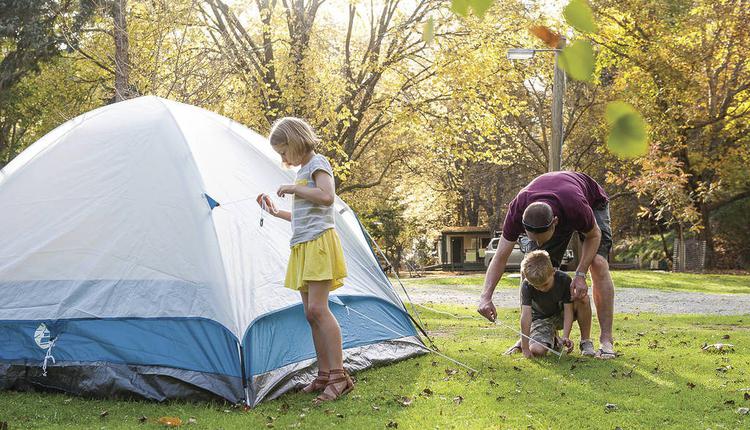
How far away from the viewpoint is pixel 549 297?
604 centimetres

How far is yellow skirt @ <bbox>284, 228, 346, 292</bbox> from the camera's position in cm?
474

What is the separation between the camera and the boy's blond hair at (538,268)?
5695 mm

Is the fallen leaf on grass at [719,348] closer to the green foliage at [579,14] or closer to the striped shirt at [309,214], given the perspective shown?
the striped shirt at [309,214]

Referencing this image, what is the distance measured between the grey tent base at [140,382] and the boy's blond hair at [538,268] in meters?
2.20

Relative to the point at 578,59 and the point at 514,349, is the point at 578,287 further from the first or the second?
the point at 578,59

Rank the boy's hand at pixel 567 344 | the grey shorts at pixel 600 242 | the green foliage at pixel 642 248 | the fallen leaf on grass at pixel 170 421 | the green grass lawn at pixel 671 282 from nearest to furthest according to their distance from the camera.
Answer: the fallen leaf on grass at pixel 170 421, the grey shorts at pixel 600 242, the boy's hand at pixel 567 344, the green grass lawn at pixel 671 282, the green foliage at pixel 642 248

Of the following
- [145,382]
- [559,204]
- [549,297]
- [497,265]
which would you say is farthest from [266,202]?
[549,297]

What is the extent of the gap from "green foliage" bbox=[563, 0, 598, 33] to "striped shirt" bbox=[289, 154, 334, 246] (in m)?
3.81

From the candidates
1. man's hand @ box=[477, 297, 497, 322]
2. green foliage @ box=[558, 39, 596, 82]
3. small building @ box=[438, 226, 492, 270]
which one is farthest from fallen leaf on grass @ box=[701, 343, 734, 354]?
small building @ box=[438, 226, 492, 270]

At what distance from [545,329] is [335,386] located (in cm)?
198

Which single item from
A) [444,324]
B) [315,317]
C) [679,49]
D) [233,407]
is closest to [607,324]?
[315,317]

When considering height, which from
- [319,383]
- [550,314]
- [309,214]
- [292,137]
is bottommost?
[319,383]

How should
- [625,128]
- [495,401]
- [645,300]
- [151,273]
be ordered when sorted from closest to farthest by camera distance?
[625,128] < [495,401] < [151,273] < [645,300]

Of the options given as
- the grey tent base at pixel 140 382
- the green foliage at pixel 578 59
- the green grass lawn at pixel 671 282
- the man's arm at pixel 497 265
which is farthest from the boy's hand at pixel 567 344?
the green grass lawn at pixel 671 282
